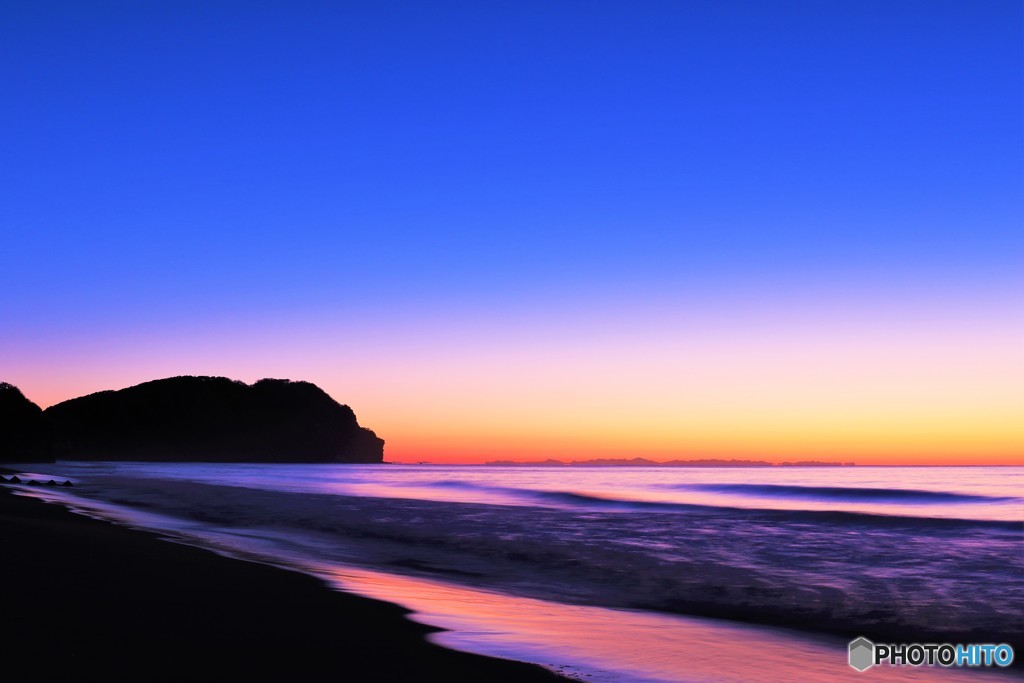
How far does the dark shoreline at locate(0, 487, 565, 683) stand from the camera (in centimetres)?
428

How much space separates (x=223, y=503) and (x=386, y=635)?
20.9m

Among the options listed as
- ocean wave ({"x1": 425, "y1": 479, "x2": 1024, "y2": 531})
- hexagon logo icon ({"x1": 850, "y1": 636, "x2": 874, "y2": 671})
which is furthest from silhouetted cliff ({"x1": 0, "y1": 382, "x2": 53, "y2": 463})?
hexagon logo icon ({"x1": 850, "y1": 636, "x2": 874, "y2": 671})

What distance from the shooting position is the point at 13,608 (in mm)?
5246

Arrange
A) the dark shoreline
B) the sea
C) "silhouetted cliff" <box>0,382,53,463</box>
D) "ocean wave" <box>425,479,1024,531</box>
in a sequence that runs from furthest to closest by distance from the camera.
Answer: "silhouetted cliff" <box>0,382,53,463</box> → "ocean wave" <box>425,479,1024,531</box> → the sea → the dark shoreline

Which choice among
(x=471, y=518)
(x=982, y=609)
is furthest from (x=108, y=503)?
(x=982, y=609)

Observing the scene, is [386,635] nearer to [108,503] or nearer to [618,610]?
[618,610]

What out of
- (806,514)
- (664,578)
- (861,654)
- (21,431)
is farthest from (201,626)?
(21,431)

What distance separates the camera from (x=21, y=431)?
9506 cm

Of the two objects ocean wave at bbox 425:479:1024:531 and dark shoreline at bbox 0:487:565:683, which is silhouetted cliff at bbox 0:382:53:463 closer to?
ocean wave at bbox 425:479:1024:531

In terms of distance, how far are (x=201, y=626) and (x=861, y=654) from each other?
16.6 ft

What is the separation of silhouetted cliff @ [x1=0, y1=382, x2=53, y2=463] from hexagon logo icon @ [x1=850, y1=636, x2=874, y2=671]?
10507 cm

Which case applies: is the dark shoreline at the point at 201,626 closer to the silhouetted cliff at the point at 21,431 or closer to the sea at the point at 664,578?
the sea at the point at 664,578

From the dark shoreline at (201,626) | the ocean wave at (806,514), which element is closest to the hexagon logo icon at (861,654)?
the dark shoreline at (201,626)

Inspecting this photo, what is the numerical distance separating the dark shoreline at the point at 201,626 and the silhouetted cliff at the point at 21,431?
101203 millimetres
